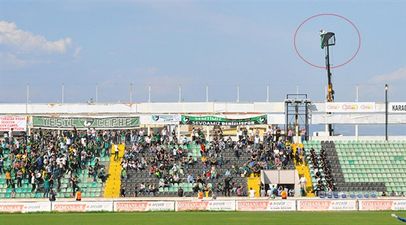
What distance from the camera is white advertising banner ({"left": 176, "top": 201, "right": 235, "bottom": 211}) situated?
5025 centimetres

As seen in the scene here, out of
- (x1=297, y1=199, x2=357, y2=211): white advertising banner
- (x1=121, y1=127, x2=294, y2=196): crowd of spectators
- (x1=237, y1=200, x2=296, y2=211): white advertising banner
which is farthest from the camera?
(x1=121, y1=127, x2=294, y2=196): crowd of spectators

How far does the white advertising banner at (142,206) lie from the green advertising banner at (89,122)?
2034 centimetres

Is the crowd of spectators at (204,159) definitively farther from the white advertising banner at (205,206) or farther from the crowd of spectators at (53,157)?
the white advertising banner at (205,206)

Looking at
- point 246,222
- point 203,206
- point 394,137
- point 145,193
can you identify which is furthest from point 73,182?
point 394,137

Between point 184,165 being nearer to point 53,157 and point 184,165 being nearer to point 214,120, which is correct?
point 214,120

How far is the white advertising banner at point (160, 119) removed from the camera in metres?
70.3

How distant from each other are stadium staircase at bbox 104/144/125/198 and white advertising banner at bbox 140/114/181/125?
216 inches

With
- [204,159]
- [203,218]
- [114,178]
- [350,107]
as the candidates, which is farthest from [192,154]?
[203,218]

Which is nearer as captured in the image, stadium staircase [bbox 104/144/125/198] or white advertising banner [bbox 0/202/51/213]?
white advertising banner [bbox 0/202/51/213]

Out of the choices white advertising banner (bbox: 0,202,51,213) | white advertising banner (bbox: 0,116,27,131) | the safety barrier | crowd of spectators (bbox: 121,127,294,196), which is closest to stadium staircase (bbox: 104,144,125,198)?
crowd of spectators (bbox: 121,127,294,196)

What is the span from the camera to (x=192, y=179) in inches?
2373

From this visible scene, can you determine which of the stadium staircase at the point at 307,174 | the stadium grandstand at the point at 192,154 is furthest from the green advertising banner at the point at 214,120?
the stadium staircase at the point at 307,174

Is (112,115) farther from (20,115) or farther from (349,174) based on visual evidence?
(349,174)

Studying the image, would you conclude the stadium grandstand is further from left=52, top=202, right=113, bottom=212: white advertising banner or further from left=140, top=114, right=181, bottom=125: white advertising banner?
left=52, top=202, right=113, bottom=212: white advertising banner
